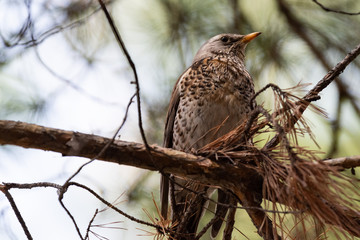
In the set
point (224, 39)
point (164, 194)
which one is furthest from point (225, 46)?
point (164, 194)

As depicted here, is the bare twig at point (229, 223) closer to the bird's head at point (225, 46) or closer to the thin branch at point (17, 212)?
the thin branch at point (17, 212)

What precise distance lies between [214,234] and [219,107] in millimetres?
748

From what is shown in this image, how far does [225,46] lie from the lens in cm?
359

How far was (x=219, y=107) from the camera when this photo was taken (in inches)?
118

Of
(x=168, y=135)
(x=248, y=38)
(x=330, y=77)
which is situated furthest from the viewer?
(x=248, y=38)

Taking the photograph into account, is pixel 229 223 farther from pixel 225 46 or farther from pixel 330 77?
pixel 225 46

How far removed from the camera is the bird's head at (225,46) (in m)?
3.52

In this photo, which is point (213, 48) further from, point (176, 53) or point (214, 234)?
point (214, 234)

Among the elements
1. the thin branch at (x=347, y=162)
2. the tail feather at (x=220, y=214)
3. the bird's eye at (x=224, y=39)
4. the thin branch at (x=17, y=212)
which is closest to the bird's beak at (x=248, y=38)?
the bird's eye at (x=224, y=39)

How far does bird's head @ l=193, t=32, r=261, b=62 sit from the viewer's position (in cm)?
352

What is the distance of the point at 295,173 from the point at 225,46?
1.84 meters

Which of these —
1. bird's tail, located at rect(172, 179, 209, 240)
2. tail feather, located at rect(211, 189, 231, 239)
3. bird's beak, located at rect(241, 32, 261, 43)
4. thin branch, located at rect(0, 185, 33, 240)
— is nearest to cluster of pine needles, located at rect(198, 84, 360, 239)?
bird's tail, located at rect(172, 179, 209, 240)

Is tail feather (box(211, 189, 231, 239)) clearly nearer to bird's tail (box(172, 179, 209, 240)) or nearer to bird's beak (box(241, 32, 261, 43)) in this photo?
bird's tail (box(172, 179, 209, 240))

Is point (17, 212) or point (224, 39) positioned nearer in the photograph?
point (17, 212)
